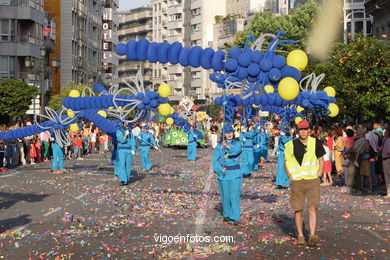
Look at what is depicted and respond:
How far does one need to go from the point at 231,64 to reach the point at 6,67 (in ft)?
147

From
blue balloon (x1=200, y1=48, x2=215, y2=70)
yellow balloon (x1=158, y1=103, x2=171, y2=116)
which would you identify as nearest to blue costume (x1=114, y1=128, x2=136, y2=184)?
yellow balloon (x1=158, y1=103, x2=171, y2=116)

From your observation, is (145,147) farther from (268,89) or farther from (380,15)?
(380,15)

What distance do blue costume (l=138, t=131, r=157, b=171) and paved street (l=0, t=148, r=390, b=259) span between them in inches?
210

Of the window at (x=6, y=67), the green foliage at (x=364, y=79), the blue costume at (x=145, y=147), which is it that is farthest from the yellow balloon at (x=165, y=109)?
the window at (x=6, y=67)

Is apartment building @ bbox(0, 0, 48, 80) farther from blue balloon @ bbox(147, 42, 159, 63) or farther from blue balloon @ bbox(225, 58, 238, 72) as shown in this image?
→ blue balloon @ bbox(225, 58, 238, 72)

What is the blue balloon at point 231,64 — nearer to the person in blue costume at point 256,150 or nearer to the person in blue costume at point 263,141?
the person in blue costume at point 256,150

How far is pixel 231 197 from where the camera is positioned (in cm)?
1289

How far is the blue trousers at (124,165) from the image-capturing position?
67.1 ft

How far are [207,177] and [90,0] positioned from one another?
66.4m

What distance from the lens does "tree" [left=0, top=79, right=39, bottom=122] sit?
4819 centimetres

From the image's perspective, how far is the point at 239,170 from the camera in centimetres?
1316

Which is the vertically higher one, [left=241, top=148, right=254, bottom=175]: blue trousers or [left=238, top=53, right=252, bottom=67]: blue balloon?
[left=238, top=53, right=252, bottom=67]: blue balloon

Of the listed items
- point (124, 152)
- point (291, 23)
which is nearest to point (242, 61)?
point (124, 152)

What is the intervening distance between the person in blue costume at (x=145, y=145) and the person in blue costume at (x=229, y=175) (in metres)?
13.4
